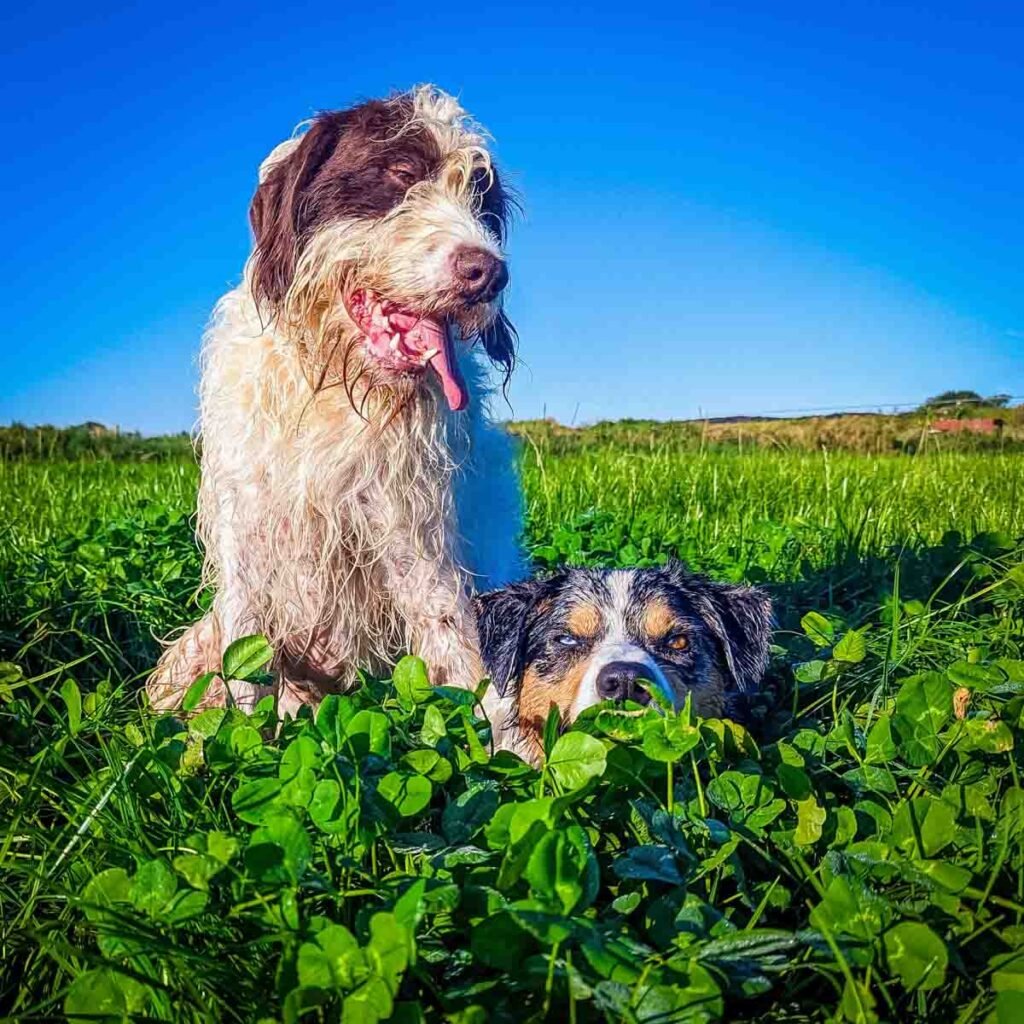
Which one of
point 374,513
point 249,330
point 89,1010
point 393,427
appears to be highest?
point 249,330

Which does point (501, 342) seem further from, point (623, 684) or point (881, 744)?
point (881, 744)

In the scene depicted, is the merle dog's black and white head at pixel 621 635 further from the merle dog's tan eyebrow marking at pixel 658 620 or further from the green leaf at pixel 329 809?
the green leaf at pixel 329 809

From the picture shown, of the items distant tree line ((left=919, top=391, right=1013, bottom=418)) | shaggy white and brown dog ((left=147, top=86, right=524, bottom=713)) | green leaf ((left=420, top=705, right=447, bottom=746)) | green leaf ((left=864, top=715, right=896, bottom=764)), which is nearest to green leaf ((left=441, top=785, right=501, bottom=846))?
green leaf ((left=420, top=705, right=447, bottom=746))

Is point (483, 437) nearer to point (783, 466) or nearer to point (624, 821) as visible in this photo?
point (624, 821)

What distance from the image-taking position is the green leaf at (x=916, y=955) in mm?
1544

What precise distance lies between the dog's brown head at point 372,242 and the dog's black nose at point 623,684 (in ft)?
4.15

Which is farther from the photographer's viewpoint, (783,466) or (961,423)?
(961,423)

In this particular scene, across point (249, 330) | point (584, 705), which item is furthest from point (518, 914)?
point (249, 330)

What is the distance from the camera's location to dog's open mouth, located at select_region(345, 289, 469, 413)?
11.5 ft

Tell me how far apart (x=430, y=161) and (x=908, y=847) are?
2.75 meters

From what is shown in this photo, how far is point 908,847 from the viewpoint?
188 cm

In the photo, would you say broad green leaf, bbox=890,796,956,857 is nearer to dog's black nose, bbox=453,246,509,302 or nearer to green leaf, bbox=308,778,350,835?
green leaf, bbox=308,778,350,835

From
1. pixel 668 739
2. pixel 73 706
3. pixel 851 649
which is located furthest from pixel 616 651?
pixel 73 706

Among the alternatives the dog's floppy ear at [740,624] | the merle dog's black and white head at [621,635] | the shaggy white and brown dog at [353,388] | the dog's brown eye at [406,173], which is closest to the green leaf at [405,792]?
the merle dog's black and white head at [621,635]
